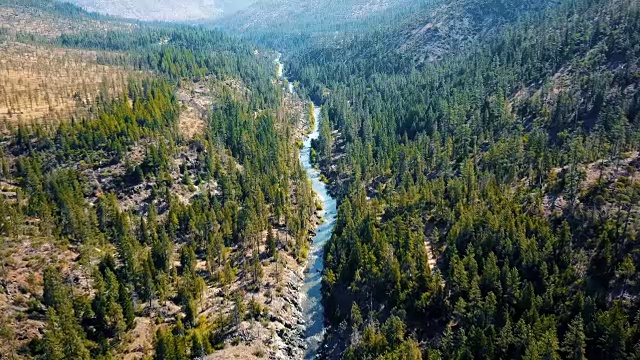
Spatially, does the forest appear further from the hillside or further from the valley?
the hillside

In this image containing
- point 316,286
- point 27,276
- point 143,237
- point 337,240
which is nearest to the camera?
point 27,276

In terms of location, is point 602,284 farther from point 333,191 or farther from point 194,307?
point 333,191

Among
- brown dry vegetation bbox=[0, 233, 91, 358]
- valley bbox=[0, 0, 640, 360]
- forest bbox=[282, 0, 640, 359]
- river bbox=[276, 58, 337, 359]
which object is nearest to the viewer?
forest bbox=[282, 0, 640, 359]

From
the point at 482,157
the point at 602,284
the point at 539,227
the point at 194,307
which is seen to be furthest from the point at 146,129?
the point at 602,284

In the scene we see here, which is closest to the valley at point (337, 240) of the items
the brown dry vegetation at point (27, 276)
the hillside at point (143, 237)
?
the brown dry vegetation at point (27, 276)

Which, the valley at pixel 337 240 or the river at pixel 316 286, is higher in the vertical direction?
the valley at pixel 337 240

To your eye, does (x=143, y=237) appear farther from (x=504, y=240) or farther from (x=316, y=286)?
(x=504, y=240)

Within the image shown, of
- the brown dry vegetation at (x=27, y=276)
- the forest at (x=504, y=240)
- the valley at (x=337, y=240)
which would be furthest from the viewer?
the valley at (x=337, y=240)

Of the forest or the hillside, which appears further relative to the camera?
the hillside

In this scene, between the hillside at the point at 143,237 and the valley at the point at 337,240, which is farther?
the hillside at the point at 143,237

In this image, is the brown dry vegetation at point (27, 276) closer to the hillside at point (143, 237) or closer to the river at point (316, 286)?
the hillside at point (143, 237)

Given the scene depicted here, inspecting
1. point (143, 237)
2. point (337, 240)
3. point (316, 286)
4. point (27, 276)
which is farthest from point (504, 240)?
point (27, 276)


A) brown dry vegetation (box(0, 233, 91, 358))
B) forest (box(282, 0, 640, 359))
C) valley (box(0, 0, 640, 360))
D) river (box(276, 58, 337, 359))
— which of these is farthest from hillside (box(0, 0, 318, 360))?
forest (box(282, 0, 640, 359))
